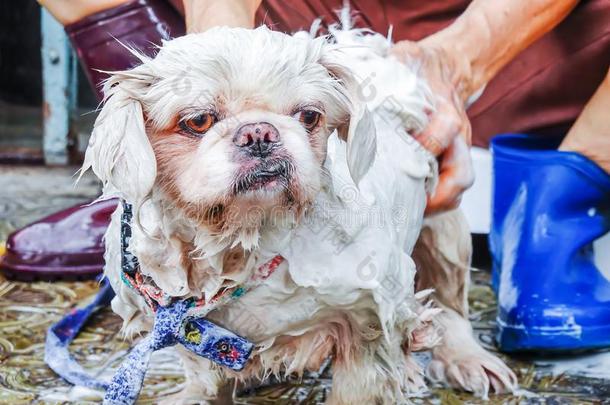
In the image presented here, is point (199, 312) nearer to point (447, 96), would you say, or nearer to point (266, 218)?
point (266, 218)

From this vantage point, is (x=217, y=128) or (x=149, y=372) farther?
(x=149, y=372)

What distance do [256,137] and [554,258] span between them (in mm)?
932

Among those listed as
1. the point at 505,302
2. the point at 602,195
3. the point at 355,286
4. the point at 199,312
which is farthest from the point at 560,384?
the point at 199,312

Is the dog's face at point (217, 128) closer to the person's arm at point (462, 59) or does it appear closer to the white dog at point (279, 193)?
the white dog at point (279, 193)

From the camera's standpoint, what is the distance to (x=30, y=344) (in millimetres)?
1931

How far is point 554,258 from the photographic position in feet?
6.24

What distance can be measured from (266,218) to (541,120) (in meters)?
1.24

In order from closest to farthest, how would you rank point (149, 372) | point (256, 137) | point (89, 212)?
point (256, 137), point (149, 372), point (89, 212)

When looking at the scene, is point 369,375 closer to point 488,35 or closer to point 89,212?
point 488,35

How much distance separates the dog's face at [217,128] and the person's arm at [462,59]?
438mm

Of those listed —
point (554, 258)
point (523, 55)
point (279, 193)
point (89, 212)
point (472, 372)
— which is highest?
point (279, 193)

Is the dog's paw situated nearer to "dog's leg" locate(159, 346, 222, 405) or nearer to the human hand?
the human hand

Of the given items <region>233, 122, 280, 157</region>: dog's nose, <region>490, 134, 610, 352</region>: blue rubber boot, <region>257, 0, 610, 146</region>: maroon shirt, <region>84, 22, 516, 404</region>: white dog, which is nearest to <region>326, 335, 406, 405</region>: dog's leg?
<region>84, 22, 516, 404</region>: white dog

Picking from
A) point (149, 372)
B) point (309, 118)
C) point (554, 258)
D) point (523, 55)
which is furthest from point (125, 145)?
point (523, 55)
